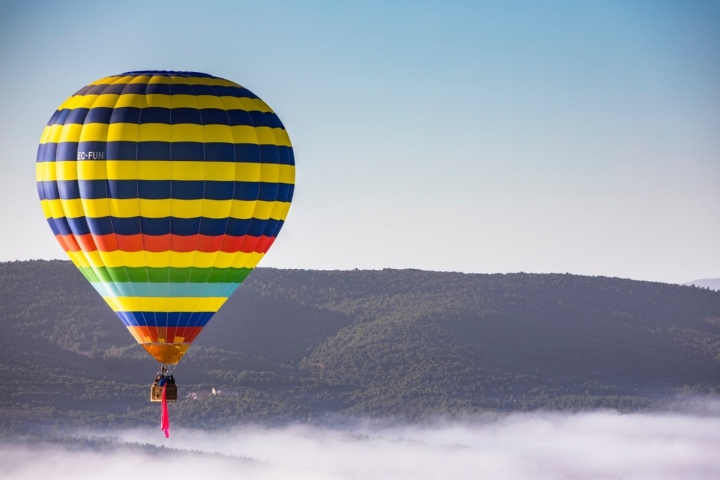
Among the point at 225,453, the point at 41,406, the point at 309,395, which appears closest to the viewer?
the point at 41,406

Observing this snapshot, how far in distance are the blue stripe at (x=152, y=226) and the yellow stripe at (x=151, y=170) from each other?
128 cm

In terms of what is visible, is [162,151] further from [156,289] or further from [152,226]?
[156,289]

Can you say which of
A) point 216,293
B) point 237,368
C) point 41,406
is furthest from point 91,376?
point 216,293

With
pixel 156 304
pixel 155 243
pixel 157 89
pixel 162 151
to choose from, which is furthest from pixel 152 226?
pixel 157 89

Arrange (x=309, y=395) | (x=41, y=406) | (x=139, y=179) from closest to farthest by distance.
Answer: (x=139, y=179) → (x=41, y=406) → (x=309, y=395)

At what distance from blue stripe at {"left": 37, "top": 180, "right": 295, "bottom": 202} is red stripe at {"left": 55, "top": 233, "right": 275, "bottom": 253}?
49.3 inches

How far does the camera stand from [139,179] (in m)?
41.6

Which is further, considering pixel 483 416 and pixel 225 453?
pixel 483 416

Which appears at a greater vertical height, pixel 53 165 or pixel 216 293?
pixel 53 165

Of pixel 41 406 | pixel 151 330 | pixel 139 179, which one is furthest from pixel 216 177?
pixel 41 406

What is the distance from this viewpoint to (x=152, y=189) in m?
41.7

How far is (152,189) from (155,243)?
166cm

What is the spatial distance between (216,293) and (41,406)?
398 ft

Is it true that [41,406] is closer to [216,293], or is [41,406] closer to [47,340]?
[47,340]
